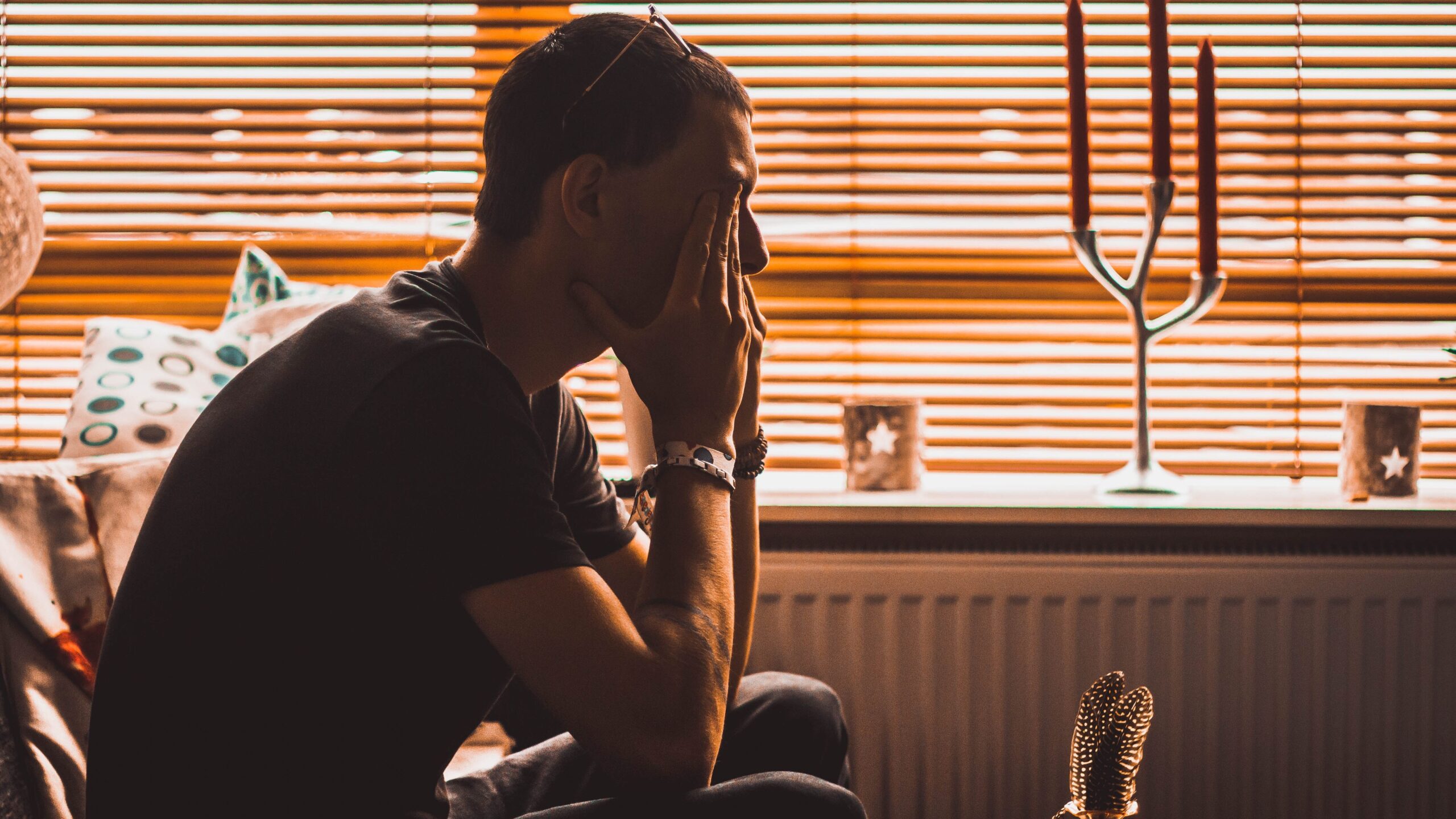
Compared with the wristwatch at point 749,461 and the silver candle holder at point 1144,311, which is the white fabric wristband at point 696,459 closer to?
the wristwatch at point 749,461

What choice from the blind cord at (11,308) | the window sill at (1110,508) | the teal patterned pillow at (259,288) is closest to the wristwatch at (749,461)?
the window sill at (1110,508)

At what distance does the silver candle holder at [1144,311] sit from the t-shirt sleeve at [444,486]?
105cm

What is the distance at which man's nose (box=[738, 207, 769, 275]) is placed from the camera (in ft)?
3.24

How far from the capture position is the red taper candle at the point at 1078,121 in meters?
1.45

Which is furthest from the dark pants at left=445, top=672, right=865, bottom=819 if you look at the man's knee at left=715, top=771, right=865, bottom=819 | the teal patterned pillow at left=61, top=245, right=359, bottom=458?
the teal patterned pillow at left=61, top=245, right=359, bottom=458

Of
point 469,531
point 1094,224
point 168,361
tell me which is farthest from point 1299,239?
point 168,361

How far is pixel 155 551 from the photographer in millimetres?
757

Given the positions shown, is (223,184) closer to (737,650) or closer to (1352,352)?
(737,650)

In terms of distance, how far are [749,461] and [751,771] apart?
325 mm

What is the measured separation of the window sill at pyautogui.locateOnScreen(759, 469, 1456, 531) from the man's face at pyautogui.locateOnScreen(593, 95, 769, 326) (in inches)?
29.3

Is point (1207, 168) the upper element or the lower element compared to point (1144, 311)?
upper

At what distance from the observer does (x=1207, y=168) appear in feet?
4.81

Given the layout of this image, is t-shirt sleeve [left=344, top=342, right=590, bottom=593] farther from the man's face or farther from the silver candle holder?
the silver candle holder

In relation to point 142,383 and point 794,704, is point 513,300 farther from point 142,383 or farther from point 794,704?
point 142,383
